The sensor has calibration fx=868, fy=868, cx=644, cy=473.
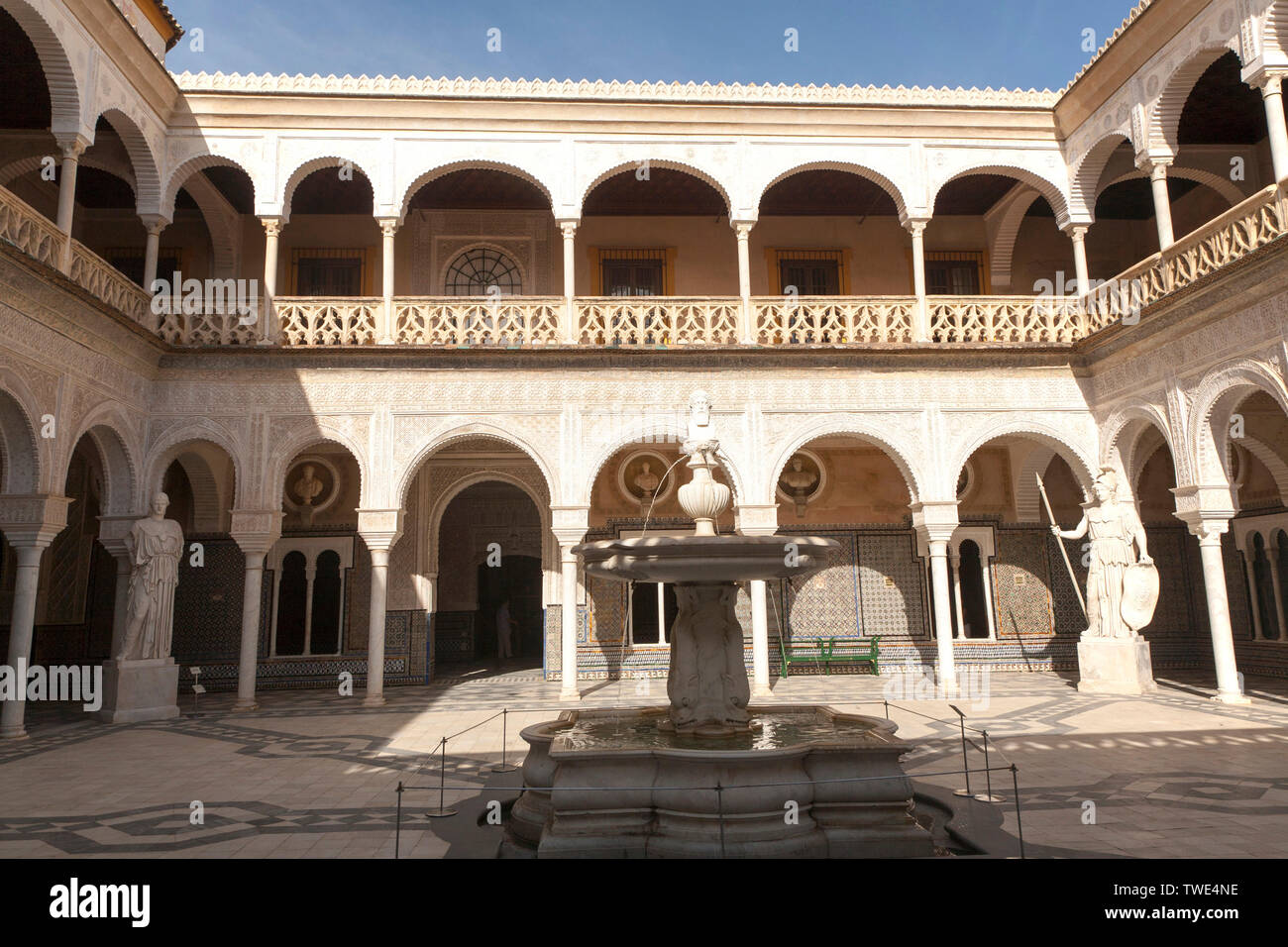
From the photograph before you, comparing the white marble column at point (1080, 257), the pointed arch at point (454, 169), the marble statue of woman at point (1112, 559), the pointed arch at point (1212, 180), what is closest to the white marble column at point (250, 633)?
the pointed arch at point (454, 169)

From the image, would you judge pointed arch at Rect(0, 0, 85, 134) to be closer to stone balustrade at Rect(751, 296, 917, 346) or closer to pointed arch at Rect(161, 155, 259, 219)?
pointed arch at Rect(161, 155, 259, 219)

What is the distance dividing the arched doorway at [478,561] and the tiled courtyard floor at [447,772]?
398cm

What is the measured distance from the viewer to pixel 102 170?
11664 mm

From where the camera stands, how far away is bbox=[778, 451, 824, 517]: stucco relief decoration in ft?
44.6

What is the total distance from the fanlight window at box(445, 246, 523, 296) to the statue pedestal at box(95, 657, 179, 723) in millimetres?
6824

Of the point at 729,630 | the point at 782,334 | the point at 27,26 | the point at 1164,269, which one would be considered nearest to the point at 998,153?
the point at 1164,269

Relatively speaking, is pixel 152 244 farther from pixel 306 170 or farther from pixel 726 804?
pixel 726 804

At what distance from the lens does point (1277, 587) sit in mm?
11633

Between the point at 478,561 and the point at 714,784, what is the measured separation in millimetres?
11517

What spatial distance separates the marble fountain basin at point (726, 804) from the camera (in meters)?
4.09

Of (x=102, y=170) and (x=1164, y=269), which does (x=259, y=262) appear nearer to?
(x=102, y=170)

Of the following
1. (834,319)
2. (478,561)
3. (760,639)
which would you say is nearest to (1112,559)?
(760,639)

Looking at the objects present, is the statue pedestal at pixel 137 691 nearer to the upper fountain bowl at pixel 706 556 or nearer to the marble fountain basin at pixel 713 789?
the marble fountain basin at pixel 713 789
